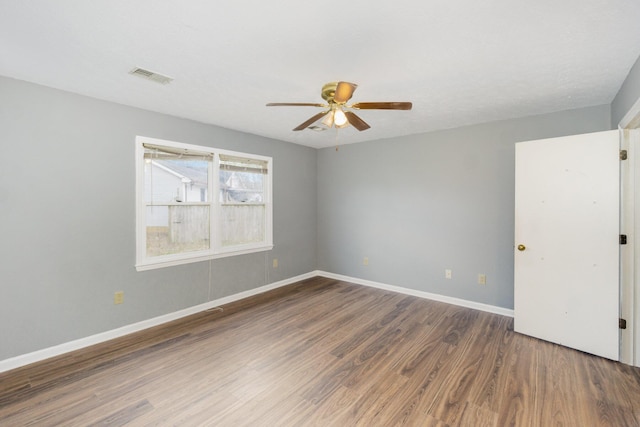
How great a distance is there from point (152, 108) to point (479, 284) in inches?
179

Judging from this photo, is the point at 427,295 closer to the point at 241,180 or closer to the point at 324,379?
the point at 324,379

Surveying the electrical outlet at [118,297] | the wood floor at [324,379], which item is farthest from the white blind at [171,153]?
the wood floor at [324,379]

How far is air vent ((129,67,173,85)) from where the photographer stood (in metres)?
2.20

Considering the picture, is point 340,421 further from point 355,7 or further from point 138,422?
point 355,7

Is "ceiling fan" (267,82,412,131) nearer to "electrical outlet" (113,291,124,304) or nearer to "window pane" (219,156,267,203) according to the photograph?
"window pane" (219,156,267,203)

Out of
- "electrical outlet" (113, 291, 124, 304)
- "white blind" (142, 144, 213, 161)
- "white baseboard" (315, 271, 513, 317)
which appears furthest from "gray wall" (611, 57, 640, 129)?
"electrical outlet" (113, 291, 124, 304)

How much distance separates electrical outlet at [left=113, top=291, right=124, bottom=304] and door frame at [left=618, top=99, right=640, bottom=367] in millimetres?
4785

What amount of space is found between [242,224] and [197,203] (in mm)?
763

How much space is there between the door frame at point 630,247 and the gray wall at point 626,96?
129mm

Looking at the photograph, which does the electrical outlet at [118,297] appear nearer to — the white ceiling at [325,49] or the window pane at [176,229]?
the window pane at [176,229]

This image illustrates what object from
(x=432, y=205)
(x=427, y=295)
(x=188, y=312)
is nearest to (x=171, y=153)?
(x=188, y=312)

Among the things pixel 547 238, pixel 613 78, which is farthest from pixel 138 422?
pixel 613 78

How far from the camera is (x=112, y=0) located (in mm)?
1427

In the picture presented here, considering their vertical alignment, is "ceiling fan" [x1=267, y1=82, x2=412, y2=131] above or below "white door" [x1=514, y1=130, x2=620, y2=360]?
above
